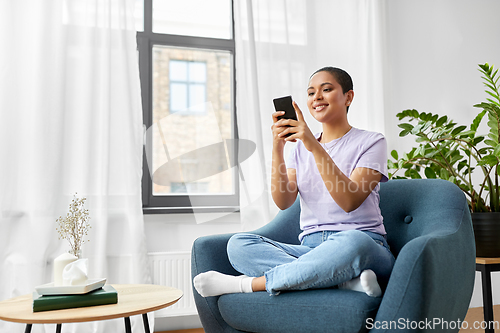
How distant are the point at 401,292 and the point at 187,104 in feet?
5.87

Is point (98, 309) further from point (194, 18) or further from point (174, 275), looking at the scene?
point (194, 18)

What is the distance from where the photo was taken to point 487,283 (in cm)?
160

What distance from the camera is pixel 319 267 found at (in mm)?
1162

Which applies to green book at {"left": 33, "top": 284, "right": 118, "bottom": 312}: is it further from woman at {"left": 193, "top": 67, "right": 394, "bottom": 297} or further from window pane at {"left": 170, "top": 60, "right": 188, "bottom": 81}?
window pane at {"left": 170, "top": 60, "right": 188, "bottom": 81}

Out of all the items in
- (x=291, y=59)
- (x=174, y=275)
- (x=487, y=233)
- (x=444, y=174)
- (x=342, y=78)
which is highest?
(x=291, y=59)

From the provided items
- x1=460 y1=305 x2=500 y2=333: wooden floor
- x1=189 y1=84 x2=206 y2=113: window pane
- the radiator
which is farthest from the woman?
x1=460 y1=305 x2=500 y2=333: wooden floor

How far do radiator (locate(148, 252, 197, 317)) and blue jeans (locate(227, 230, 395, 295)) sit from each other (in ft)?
3.33

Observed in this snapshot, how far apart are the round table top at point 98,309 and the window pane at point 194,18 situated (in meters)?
1.66

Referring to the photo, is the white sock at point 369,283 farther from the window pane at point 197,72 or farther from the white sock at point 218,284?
the window pane at point 197,72

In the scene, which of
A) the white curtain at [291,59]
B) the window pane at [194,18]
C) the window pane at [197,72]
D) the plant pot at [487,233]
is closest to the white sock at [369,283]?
the plant pot at [487,233]

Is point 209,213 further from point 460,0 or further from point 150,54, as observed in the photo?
point 460,0

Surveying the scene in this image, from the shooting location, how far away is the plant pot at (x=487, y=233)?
5.58ft

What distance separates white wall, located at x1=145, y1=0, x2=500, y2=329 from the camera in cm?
271

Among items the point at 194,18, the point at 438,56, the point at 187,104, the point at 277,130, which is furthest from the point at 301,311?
the point at 438,56
